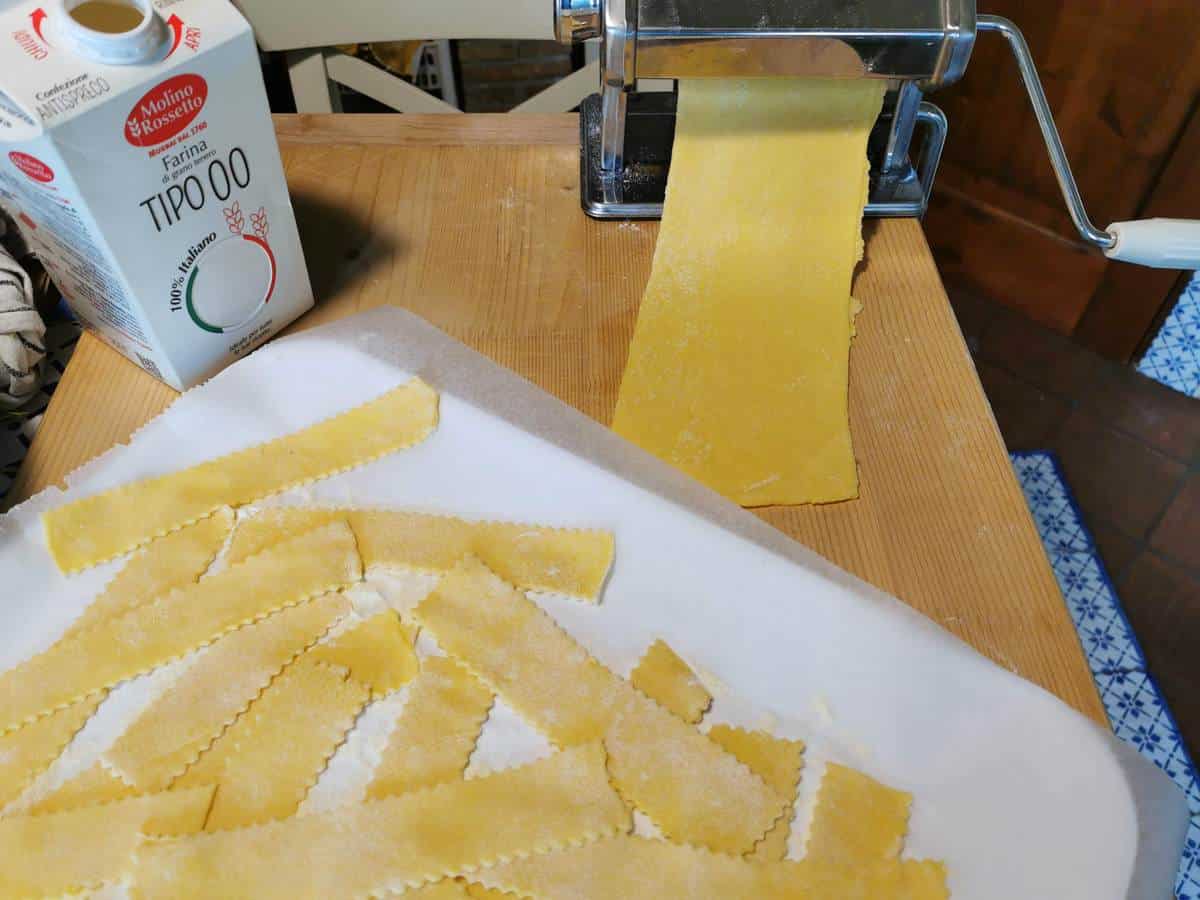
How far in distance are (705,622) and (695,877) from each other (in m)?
0.15

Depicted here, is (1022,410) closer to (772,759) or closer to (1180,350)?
(1180,350)

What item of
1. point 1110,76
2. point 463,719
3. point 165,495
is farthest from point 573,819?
point 1110,76

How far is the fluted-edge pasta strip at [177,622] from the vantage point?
54 cm

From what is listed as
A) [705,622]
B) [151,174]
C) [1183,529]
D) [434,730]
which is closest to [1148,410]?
[1183,529]

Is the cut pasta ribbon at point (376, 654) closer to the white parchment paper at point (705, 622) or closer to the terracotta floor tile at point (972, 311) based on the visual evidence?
the white parchment paper at point (705, 622)

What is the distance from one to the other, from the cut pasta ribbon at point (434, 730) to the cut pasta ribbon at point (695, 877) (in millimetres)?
63

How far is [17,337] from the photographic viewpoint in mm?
643

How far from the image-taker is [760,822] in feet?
1.70

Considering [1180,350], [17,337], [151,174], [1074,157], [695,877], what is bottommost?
[1180,350]

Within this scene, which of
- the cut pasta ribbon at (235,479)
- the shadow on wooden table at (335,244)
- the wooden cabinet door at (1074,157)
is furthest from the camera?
the wooden cabinet door at (1074,157)

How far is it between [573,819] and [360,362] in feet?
1.18

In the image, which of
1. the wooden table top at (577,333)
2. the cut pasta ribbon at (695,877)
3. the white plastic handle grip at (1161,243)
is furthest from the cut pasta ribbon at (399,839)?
the white plastic handle grip at (1161,243)

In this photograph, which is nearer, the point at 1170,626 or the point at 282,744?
the point at 282,744

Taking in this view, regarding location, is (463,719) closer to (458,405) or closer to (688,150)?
(458,405)
